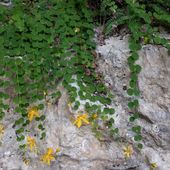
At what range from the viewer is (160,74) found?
3.08 m

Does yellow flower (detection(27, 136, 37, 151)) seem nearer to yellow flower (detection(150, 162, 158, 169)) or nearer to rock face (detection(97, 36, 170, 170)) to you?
rock face (detection(97, 36, 170, 170))

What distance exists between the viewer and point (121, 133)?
3.05m

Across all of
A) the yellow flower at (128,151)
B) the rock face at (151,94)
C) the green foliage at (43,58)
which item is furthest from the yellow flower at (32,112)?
the yellow flower at (128,151)

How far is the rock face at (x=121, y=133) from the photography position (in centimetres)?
302

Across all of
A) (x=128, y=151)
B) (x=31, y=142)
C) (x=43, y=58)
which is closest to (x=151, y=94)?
(x=128, y=151)

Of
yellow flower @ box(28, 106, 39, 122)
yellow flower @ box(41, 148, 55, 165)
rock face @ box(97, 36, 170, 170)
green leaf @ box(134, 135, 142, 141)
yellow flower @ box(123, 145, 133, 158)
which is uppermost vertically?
rock face @ box(97, 36, 170, 170)

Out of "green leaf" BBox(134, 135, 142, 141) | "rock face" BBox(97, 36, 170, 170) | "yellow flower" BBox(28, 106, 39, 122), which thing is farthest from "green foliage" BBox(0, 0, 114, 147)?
"green leaf" BBox(134, 135, 142, 141)

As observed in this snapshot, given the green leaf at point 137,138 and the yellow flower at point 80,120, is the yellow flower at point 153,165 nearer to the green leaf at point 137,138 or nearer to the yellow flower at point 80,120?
the green leaf at point 137,138

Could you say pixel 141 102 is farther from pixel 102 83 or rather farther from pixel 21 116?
pixel 21 116

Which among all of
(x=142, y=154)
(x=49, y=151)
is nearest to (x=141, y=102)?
(x=142, y=154)

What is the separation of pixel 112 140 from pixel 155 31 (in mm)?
944

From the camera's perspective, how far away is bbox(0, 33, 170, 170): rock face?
302 centimetres

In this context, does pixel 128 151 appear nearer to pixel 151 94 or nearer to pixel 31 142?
pixel 151 94

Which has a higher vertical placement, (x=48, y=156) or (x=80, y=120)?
(x=80, y=120)
